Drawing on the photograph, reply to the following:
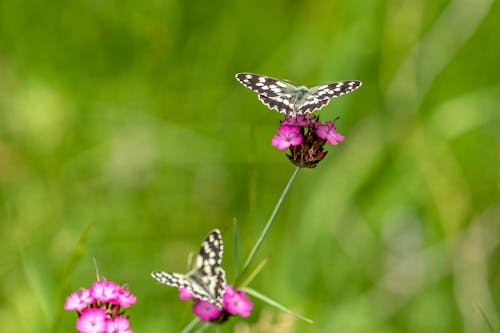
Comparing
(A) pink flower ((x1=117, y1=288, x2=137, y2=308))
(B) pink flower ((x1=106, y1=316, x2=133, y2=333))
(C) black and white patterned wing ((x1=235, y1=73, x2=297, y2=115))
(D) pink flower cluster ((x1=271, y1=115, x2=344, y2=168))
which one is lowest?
(B) pink flower ((x1=106, y1=316, x2=133, y2=333))

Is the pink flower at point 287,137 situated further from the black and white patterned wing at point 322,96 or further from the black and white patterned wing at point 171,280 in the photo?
the black and white patterned wing at point 171,280

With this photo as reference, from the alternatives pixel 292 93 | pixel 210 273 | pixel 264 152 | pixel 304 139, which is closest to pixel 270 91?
pixel 292 93

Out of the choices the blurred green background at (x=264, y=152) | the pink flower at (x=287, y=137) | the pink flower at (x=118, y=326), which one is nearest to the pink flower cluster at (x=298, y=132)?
the pink flower at (x=287, y=137)

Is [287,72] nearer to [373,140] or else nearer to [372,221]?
[373,140]

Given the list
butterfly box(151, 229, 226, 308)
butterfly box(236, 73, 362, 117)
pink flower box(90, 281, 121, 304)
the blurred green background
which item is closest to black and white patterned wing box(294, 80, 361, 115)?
butterfly box(236, 73, 362, 117)

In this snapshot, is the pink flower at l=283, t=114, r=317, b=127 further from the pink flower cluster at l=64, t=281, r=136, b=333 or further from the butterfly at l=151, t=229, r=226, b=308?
the pink flower cluster at l=64, t=281, r=136, b=333

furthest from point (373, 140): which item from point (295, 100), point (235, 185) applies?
point (295, 100)
